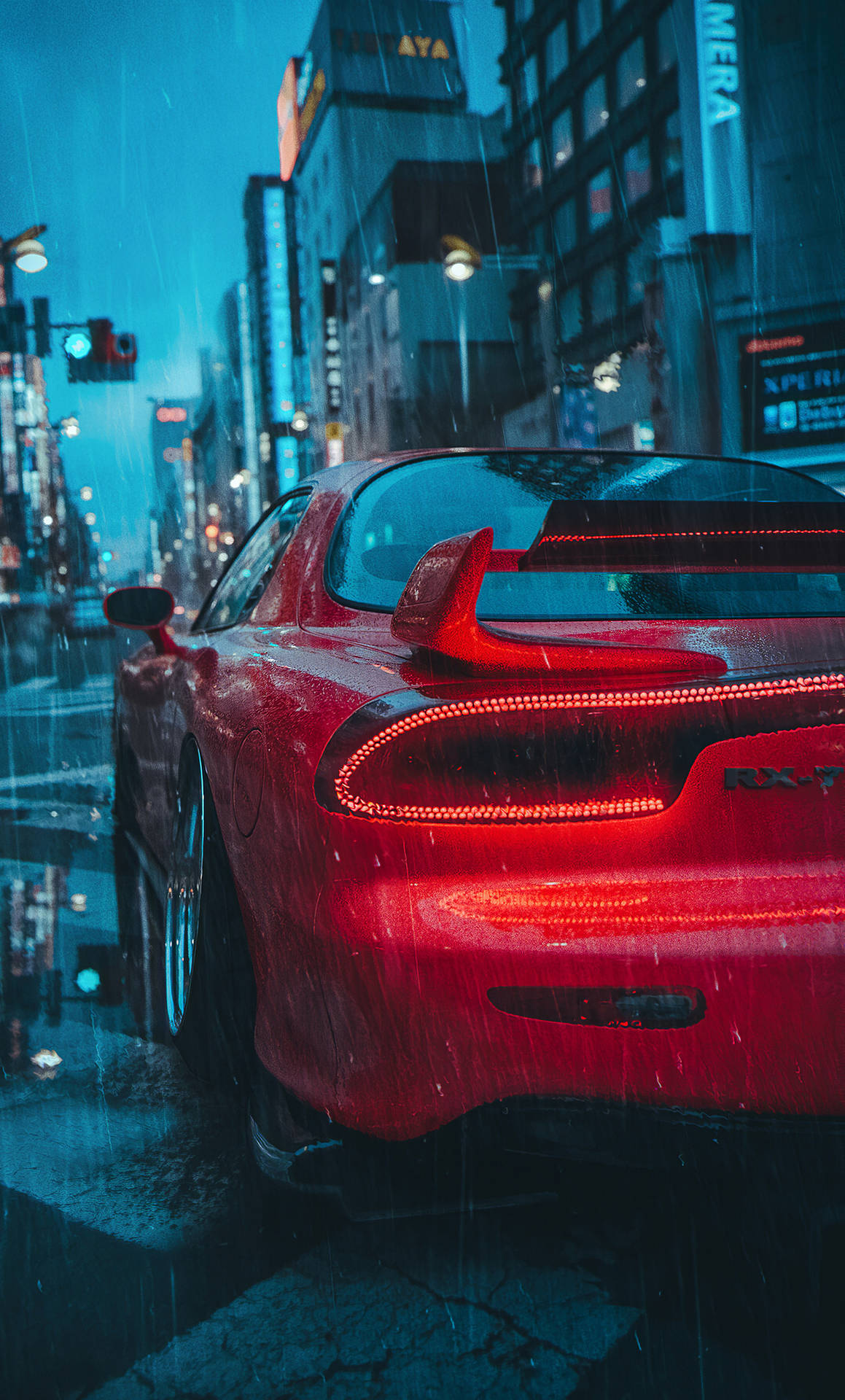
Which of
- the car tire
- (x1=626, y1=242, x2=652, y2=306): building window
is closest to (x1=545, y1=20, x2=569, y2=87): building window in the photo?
(x1=626, y1=242, x2=652, y2=306): building window

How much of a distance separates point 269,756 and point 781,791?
0.82 metres

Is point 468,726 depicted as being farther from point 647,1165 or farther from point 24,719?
point 24,719

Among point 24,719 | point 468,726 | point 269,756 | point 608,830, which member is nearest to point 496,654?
point 468,726

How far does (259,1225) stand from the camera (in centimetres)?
210

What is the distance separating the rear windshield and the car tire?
24.7 inches

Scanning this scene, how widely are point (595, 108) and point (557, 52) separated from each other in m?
3.98

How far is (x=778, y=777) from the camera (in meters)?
1.58

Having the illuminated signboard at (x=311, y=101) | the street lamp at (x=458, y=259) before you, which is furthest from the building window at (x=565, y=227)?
the illuminated signboard at (x=311, y=101)

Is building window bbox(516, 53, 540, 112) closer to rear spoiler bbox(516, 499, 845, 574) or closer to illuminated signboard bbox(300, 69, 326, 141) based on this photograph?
illuminated signboard bbox(300, 69, 326, 141)

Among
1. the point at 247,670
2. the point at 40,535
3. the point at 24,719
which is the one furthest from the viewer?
the point at 40,535

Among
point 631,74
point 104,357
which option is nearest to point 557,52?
point 631,74

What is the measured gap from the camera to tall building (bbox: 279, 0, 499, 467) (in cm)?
4875

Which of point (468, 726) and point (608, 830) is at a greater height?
point (468, 726)

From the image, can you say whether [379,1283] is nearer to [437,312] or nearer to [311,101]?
[437,312]
